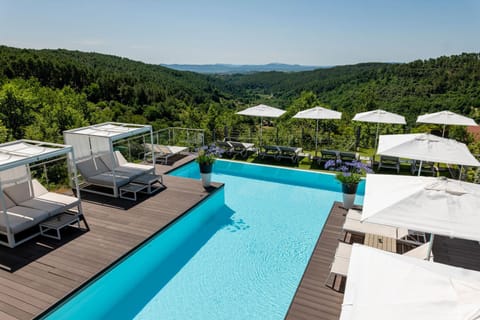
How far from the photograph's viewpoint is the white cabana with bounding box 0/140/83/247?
5.30 m

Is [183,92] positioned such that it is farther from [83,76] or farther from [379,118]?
[379,118]

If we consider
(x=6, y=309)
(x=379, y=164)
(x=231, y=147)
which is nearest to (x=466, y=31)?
(x=379, y=164)

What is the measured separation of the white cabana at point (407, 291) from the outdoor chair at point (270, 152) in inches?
378

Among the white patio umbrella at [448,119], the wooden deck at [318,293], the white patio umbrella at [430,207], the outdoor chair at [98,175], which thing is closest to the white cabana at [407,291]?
the white patio umbrella at [430,207]

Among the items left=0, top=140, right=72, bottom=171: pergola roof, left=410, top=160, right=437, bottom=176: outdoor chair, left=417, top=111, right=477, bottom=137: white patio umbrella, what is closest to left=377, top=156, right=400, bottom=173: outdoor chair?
left=410, top=160, right=437, bottom=176: outdoor chair

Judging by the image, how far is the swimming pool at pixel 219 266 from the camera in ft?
15.9

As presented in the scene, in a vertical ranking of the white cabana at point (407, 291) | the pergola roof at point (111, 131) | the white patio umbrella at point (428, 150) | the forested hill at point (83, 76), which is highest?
the forested hill at point (83, 76)

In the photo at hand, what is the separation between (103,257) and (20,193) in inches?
100

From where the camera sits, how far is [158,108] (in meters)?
40.6

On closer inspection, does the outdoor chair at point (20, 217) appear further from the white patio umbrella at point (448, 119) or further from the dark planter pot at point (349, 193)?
the white patio umbrella at point (448, 119)

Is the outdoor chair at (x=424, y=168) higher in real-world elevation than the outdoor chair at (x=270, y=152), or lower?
lower

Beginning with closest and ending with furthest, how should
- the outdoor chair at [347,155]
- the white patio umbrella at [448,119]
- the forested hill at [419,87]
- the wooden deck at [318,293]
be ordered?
the wooden deck at [318,293] < the white patio umbrella at [448,119] < the outdoor chair at [347,155] < the forested hill at [419,87]

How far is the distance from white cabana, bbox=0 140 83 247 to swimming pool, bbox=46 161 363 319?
1.97m

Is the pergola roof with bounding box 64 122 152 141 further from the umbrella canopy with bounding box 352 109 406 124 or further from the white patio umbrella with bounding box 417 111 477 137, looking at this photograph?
the white patio umbrella with bounding box 417 111 477 137
